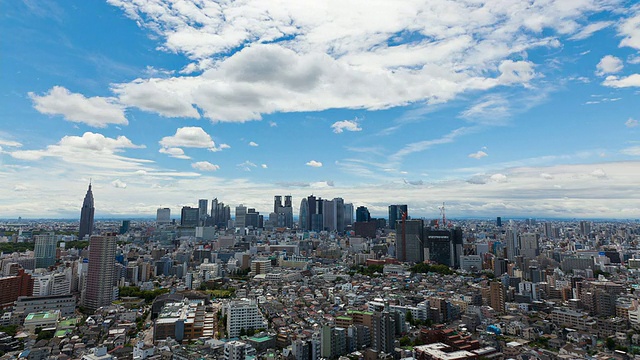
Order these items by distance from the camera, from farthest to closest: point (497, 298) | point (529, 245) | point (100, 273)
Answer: point (529, 245) → point (100, 273) → point (497, 298)

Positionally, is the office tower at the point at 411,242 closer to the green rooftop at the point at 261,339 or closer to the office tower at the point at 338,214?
the green rooftop at the point at 261,339

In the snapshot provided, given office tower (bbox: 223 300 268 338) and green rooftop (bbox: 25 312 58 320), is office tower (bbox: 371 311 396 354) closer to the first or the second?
office tower (bbox: 223 300 268 338)

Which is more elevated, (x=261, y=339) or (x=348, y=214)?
(x=348, y=214)

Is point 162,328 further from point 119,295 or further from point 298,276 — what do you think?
point 298,276

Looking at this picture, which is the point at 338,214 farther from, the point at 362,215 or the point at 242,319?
the point at 242,319

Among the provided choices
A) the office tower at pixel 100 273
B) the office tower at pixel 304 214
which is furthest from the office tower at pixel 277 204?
the office tower at pixel 100 273

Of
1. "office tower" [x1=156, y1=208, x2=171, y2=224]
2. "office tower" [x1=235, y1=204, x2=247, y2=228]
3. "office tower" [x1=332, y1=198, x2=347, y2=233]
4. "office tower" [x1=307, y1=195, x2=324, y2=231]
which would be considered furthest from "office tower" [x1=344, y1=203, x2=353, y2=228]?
"office tower" [x1=156, y1=208, x2=171, y2=224]

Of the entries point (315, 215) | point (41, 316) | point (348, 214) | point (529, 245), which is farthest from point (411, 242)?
point (348, 214)
